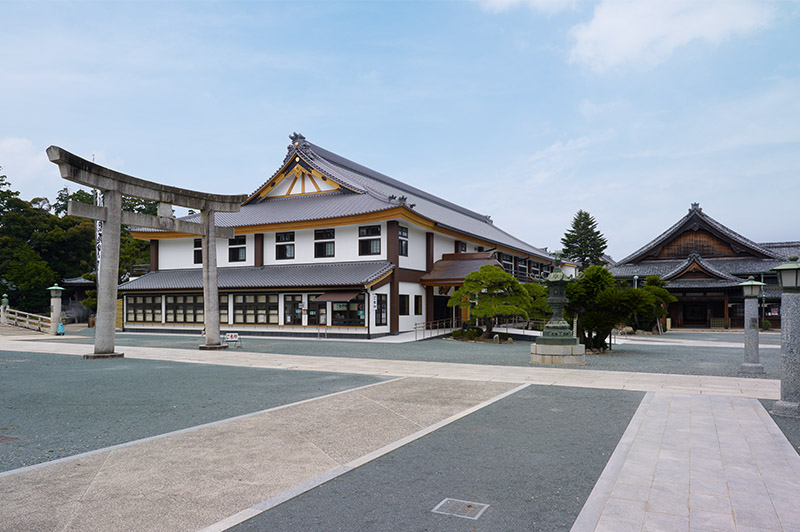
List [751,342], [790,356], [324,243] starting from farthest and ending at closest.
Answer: [324,243], [751,342], [790,356]

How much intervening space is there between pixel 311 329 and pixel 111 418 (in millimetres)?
21562

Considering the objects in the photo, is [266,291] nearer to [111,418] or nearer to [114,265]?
[114,265]

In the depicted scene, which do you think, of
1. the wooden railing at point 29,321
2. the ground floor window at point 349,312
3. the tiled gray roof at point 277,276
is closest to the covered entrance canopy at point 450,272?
the tiled gray roof at point 277,276

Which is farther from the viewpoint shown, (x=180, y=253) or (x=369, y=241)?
(x=180, y=253)

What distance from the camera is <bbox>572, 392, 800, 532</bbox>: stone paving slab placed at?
430 cm

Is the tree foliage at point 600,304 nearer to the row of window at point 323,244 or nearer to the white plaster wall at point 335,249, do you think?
the row of window at point 323,244

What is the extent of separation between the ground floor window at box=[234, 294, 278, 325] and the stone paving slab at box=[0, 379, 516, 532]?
22597 mm

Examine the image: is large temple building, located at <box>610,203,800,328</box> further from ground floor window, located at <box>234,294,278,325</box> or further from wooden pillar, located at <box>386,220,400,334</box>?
ground floor window, located at <box>234,294,278,325</box>

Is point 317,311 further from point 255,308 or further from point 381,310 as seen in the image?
point 255,308

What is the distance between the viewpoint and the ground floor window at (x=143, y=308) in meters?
34.8

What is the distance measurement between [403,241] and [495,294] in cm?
737

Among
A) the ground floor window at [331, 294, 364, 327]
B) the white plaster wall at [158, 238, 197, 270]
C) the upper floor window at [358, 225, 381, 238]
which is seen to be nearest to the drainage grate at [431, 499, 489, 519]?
the ground floor window at [331, 294, 364, 327]

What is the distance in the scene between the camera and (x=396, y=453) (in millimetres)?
6332

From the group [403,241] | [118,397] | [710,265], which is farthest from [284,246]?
[710,265]
